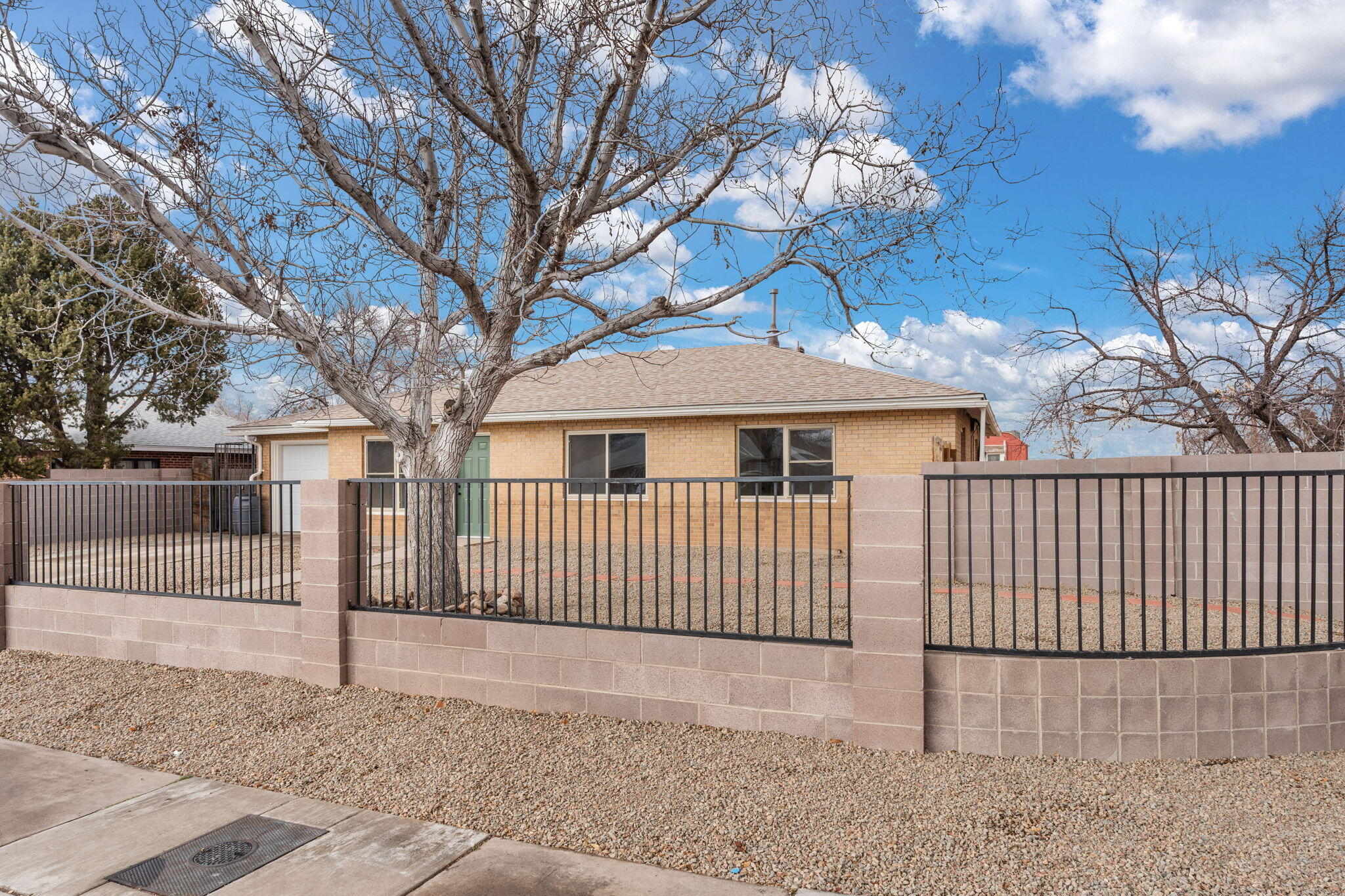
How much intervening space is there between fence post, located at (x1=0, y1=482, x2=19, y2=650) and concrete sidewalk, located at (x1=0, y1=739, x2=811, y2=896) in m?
4.30

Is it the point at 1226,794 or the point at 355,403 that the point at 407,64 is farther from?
the point at 1226,794

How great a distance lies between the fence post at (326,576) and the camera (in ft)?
19.6

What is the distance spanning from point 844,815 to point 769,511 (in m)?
8.82

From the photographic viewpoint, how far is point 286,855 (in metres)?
3.60

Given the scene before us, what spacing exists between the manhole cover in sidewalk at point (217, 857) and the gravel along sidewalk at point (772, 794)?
413mm

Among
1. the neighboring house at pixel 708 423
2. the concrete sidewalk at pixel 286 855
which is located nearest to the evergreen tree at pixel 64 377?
the neighboring house at pixel 708 423

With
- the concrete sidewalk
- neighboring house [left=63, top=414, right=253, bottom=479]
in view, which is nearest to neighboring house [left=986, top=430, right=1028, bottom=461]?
neighboring house [left=63, top=414, right=253, bottom=479]

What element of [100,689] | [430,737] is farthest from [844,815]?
[100,689]

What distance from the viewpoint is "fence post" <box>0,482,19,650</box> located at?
770 centimetres

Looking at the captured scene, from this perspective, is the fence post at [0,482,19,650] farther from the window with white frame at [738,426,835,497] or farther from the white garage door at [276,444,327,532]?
the white garage door at [276,444,327,532]

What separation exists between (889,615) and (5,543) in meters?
8.78

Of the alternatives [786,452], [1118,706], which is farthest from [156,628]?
[786,452]

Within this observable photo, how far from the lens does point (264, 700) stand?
19.0ft

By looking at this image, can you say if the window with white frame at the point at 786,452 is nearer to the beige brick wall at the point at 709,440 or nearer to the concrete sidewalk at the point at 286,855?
the beige brick wall at the point at 709,440
